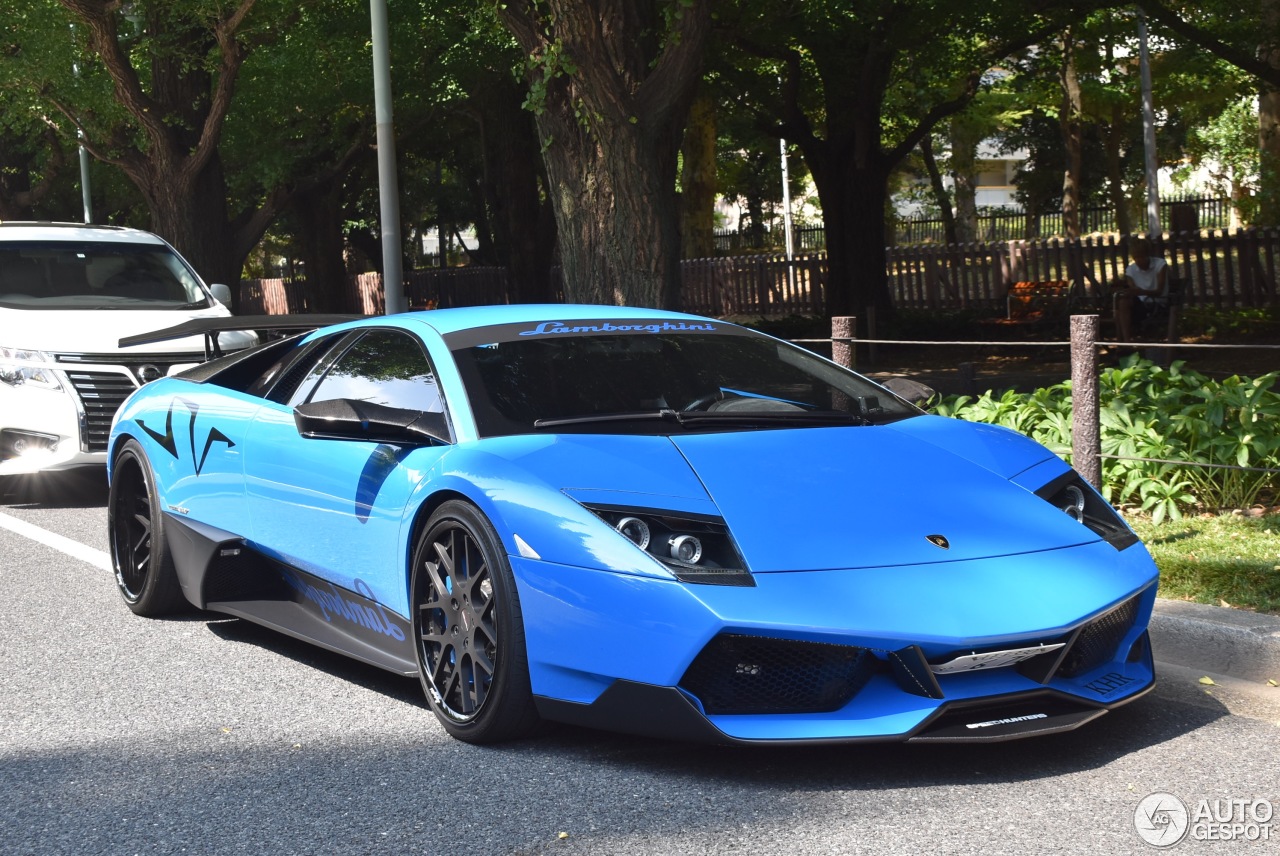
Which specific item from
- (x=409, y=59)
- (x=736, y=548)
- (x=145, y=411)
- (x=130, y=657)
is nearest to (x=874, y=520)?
(x=736, y=548)

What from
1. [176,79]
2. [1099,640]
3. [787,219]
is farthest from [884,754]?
[787,219]

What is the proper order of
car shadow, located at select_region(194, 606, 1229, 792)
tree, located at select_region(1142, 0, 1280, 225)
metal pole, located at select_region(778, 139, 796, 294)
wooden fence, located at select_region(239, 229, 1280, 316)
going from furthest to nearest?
metal pole, located at select_region(778, 139, 796, 294), wooden fence, located at select_region(239, 229, 1280, 316), tree, located at select_region(1142, 0, 1280, 225), car shadow, located at select_region(194, 606, 1229, 792)

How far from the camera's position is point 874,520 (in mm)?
4156

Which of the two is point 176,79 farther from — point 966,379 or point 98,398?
point 966,379

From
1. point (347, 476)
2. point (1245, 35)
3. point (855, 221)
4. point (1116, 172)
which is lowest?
point (347, 476)

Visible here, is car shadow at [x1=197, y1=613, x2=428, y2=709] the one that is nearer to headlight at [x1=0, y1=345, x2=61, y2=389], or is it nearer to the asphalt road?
the asphalt road

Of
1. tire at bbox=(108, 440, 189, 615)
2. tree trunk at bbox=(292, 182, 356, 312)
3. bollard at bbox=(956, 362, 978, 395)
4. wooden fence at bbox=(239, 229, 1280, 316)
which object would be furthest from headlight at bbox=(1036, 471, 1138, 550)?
tree trunk at bbox=(292, 182, 356, 312)

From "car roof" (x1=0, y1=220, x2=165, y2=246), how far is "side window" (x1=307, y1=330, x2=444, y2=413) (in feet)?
23.6

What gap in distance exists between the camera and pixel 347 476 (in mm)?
5051

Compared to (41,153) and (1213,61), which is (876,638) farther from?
(41,153)

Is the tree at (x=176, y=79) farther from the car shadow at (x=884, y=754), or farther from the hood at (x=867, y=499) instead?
the car shadow at (x=884, y=754)

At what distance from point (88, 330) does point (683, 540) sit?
767 cm

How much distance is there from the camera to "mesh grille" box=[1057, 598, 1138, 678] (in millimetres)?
4098

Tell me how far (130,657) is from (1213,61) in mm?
25267
